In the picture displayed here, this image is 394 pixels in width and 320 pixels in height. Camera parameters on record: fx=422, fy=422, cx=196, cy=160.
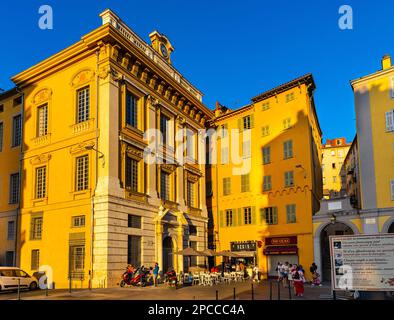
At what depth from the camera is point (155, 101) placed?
106ft

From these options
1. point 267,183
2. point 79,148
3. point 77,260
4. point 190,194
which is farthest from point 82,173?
point 267,183

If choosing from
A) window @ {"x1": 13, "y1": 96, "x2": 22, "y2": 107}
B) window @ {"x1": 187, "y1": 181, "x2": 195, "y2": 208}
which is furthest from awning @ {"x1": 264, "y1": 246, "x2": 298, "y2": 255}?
window @ {"x1": 13, "y1": 96, "x2": 22, "y2": 107}

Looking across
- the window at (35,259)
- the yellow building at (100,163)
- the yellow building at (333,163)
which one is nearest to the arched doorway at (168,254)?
the yellow building at (100,163)

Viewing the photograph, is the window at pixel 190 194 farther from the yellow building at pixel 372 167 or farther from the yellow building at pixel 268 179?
the yellow building at pixel 372 167

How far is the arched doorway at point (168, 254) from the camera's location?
102 ft

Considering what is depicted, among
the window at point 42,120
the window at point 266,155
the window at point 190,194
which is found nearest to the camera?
the window at point 42,120

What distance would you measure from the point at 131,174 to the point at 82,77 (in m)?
7.44

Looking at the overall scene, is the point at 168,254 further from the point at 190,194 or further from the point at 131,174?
the point at 190,194

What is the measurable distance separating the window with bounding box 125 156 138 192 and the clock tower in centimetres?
1036

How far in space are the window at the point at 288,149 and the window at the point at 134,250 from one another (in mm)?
15375

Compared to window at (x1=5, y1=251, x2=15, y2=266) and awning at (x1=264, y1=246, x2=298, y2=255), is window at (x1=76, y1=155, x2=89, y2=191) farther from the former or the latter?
awning at (x1=264, y1=246, x2=298, y2=255)

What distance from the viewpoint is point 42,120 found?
102 feet

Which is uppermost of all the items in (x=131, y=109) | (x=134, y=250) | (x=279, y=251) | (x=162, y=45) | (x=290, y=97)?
(x=162, y=45)

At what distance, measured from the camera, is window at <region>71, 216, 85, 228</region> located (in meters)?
26.3
